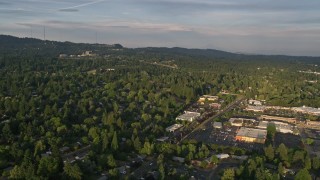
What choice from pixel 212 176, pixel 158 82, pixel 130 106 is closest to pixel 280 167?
pixel 212 176

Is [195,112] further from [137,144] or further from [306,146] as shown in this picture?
[137,144]

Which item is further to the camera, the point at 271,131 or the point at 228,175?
the point at 271,131

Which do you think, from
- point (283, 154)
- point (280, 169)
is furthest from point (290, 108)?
point (280, 169)

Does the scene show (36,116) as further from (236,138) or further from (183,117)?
(236,138)

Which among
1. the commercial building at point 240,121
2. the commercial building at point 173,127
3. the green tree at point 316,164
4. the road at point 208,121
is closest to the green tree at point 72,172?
the road at point 208,121

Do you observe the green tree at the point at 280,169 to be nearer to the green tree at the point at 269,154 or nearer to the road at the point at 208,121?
the green tree at the point at 269,154

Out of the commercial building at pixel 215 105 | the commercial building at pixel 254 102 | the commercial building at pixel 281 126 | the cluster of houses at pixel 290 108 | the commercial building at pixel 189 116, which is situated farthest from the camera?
the commercial building at pixel 254 102
